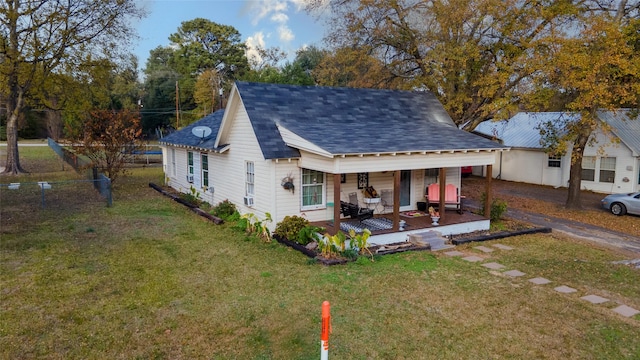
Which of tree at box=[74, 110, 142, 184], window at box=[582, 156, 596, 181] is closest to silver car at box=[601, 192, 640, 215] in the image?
window at box=[582, 156, 596, 181]

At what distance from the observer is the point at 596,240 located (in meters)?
13.0

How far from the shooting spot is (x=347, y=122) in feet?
47.9

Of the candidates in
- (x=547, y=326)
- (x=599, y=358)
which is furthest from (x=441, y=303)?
(x=599, y=358)

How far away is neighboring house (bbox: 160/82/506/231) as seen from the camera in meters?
11.7

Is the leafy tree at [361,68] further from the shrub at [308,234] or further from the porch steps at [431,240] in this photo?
the shrub at [308,234]

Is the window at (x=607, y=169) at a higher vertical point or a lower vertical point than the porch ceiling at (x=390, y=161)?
lower

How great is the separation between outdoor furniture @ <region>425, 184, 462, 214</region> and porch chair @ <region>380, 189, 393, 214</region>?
1.29 meters

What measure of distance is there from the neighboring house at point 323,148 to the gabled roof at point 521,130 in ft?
37.5

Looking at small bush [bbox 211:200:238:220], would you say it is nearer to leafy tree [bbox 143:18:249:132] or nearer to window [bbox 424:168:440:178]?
window [bbox 424:168:440:178]

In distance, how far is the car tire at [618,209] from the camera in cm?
1648

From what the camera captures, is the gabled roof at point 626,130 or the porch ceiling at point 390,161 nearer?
the porch ceiling at point 390,161

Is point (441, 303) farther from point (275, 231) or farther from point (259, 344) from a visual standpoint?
point (275, 231)

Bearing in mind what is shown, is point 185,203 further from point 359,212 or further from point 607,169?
point 607,169

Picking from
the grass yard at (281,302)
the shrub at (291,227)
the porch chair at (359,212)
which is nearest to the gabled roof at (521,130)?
the grass yard at (281,302)
